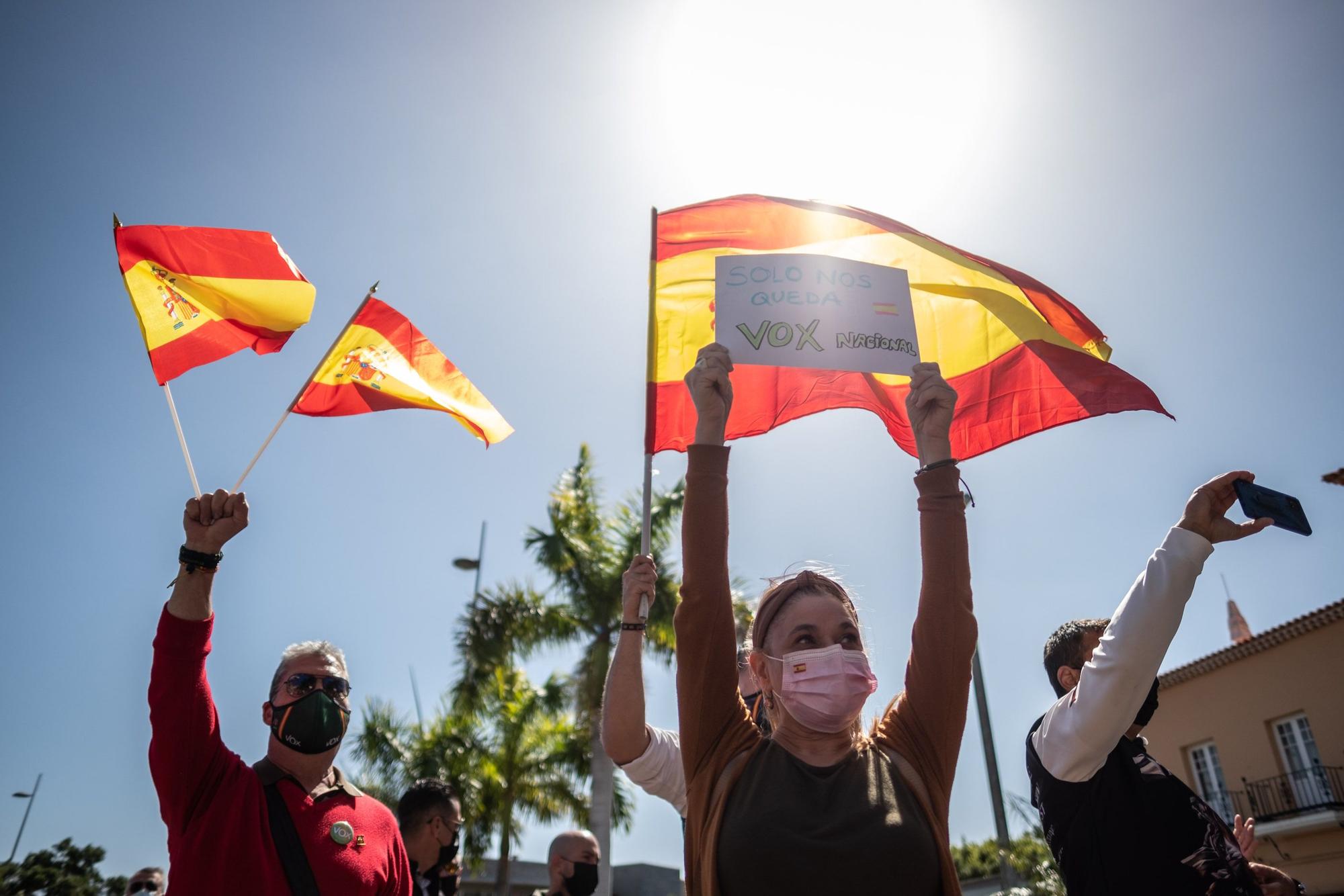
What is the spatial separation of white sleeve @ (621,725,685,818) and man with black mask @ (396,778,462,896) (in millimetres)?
2376

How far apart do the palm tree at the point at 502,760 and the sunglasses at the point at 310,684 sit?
60.4 feet

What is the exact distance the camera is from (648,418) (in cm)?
379

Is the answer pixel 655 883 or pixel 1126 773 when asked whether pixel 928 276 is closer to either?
pixel 1126 773

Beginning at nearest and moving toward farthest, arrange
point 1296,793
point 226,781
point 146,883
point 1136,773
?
point 1136,773 < point 226,781 < point 146,883 < point 1296,793

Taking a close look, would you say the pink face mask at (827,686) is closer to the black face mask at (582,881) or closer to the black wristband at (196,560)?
the black wristband at (196,560)

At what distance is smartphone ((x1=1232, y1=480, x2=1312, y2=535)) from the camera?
2.67 meters

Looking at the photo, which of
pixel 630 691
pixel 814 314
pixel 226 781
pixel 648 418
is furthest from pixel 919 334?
pixel 226 781

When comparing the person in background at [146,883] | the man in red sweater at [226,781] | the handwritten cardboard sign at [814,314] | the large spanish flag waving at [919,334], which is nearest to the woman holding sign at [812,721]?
the handwritten cardboard sign at [814,314]

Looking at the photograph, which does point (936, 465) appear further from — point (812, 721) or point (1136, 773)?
point (1136, 773)

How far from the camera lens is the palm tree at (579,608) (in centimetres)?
2089

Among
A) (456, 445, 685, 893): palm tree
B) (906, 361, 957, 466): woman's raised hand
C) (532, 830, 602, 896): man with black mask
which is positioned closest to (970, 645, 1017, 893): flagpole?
(456, 445, 685, 893): palm tree

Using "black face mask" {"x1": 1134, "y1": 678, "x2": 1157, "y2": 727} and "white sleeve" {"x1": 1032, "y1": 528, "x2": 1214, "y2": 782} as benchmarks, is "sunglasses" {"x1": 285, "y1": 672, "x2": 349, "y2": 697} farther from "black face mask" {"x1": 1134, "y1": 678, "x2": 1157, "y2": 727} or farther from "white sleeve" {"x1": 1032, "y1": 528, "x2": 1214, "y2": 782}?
"black face mask" {"x1": 1134, "y1": 678, "x2": 1157, "y2": 727}

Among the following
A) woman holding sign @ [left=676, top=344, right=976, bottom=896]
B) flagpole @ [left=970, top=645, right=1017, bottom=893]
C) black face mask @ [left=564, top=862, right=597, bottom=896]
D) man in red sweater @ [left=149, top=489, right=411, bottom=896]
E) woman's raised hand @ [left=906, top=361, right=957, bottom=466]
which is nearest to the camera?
woman holding sign @ [left=676, top=344, right=976, bottom=896]

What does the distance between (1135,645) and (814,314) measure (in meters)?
2.02
